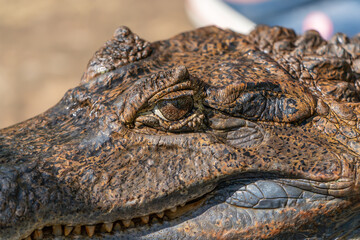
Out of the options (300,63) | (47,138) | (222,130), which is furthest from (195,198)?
(300,63)

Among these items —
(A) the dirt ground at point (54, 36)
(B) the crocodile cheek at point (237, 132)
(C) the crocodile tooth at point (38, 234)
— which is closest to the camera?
(C) the crocodile tooth at point (38, 234)

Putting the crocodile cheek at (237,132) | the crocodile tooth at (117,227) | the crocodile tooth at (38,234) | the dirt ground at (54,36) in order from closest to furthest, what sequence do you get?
the crocodile tooth at (38,234) < the crocodile tooth at (117,227) < the crocodile cheek at (237,132) < the dirt ground at (54,36)

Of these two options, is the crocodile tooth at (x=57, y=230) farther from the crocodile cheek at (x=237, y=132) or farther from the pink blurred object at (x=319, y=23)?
the pink blurred object at (x=319, y=23)

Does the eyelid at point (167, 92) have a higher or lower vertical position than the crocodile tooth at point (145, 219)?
higher

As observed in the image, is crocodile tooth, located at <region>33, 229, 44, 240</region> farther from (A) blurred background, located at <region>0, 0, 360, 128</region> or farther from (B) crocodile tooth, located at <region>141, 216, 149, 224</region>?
(A) blurred background, located at <region>0, 0, 360, 128</region>

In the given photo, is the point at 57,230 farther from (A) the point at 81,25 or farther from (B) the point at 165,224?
(A) the point at 81,25

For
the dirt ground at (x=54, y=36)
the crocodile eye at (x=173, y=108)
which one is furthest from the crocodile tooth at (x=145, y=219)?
the dirt ground at (x=54, y=36)

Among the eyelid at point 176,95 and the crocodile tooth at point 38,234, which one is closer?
the crocodile tooth at point 38,234
